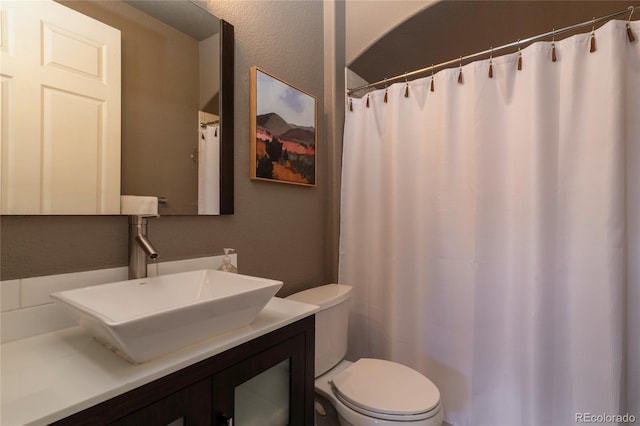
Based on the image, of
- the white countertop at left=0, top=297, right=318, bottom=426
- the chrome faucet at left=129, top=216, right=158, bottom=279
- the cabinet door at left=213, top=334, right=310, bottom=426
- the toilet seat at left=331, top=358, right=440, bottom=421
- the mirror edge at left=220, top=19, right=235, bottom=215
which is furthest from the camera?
the mirror edge at left=220, top=19, right=235, bottom=215

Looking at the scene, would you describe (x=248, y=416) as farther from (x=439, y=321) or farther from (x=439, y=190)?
(x=439, y=190)

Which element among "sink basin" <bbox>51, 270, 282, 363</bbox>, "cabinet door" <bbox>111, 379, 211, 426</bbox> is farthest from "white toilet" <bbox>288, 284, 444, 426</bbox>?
"cabinet door" <bbox>111, 379, 211, 426</bbox>

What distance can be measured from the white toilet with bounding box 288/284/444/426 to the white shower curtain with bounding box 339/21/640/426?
35cm

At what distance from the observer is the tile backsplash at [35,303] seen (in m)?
0.73

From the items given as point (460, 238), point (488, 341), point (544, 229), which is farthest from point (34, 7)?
point (488, 341)

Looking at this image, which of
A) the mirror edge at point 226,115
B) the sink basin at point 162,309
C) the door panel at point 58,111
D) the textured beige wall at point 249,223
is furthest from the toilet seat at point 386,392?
the door panel at point 58,111

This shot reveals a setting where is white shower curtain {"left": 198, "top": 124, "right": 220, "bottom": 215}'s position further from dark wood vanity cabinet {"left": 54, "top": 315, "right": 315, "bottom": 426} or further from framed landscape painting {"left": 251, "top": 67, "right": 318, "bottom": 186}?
dark wood vanity cabinet {"left": 54, "top": 315, "right": 315, "bottom": 426}

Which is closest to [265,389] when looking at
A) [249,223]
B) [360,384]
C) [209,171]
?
[360,384]

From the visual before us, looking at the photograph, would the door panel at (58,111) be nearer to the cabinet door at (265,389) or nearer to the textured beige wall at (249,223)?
the textured beige wall at (249,223)

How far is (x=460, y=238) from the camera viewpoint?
4.94 ft

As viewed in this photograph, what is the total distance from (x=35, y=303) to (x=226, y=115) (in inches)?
34.2

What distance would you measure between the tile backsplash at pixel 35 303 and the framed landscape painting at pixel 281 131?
0.74 meters

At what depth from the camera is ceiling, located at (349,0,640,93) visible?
66.8 inches

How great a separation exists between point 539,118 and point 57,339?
1856 millimetres
